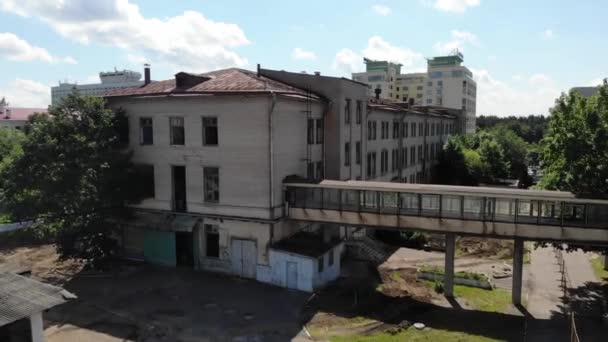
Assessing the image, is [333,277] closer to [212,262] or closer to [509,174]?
[212,262]

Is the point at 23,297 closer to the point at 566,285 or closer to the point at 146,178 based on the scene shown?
the point at 146,178

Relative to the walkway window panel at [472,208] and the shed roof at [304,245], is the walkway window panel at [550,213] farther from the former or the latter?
the shed roof at [304,245]

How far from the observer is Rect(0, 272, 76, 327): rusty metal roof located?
13492 mm

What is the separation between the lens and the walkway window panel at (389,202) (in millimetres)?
23141

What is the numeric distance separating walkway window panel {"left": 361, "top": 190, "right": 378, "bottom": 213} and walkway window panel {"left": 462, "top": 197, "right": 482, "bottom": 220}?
167 inches

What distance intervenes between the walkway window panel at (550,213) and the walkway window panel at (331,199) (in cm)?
952

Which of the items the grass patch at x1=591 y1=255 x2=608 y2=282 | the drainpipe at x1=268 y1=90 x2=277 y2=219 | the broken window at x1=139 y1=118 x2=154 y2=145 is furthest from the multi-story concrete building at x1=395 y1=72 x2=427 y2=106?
the drainpipe at x1=268 y1=90 x2=277 y2=219

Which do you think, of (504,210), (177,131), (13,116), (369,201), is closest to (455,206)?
(504,210)

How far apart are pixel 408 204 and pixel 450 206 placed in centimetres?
199

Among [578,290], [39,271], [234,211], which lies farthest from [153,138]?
[578,290]

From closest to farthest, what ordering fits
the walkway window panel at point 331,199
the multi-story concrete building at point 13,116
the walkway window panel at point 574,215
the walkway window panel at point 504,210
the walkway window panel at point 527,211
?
the walkway window panel at point 574,215
the walkway window panel at point 527,211
the walkway window panel at point 504,210
the walkway window panel at point 331,199
the multi-story concrete building at point 13,116

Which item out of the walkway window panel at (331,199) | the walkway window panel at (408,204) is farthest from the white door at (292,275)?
the walkway window panel at (408,204)

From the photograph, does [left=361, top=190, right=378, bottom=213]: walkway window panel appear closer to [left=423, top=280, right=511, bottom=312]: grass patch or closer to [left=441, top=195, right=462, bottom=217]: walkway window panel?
[left=441, top=195, right=462, bottom=217]: walkway window panel

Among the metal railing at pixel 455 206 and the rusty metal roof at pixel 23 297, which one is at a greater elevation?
the metal railing at pixel 455 206
